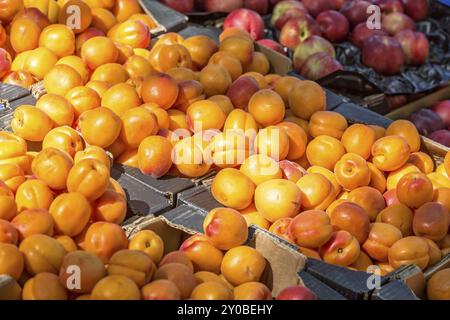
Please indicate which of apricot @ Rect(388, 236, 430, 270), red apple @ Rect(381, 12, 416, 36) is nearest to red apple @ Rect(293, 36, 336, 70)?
red apple @ Rect(381, 12, 416, 36)

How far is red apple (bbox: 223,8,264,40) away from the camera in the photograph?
3.97 metres

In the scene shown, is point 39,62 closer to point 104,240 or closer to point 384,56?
point 104,240

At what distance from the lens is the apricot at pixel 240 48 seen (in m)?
3.25

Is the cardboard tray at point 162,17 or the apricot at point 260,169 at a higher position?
the cardboard tray at point 162,17

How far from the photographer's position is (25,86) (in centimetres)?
298

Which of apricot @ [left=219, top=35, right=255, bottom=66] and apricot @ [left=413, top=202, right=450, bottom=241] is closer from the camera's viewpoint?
apricot @ [left=413, top=202, right=450, bottom=241]

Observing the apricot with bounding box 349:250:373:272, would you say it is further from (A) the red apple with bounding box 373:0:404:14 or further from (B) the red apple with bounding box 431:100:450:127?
(A) the red apple with bounding box 373:0:404:14

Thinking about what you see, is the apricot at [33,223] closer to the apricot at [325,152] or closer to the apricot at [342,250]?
the apricot at [342,250]

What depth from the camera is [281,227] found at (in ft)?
7.69

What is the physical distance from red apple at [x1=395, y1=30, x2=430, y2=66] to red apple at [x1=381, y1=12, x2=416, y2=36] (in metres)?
0.18

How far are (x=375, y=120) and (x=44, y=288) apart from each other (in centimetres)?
178

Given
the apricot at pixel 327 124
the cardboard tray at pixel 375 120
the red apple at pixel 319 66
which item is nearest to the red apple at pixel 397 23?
the red apple at pixel 319 66

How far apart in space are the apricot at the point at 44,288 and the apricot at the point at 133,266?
0.14m

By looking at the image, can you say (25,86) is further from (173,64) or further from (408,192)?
(408,192)
